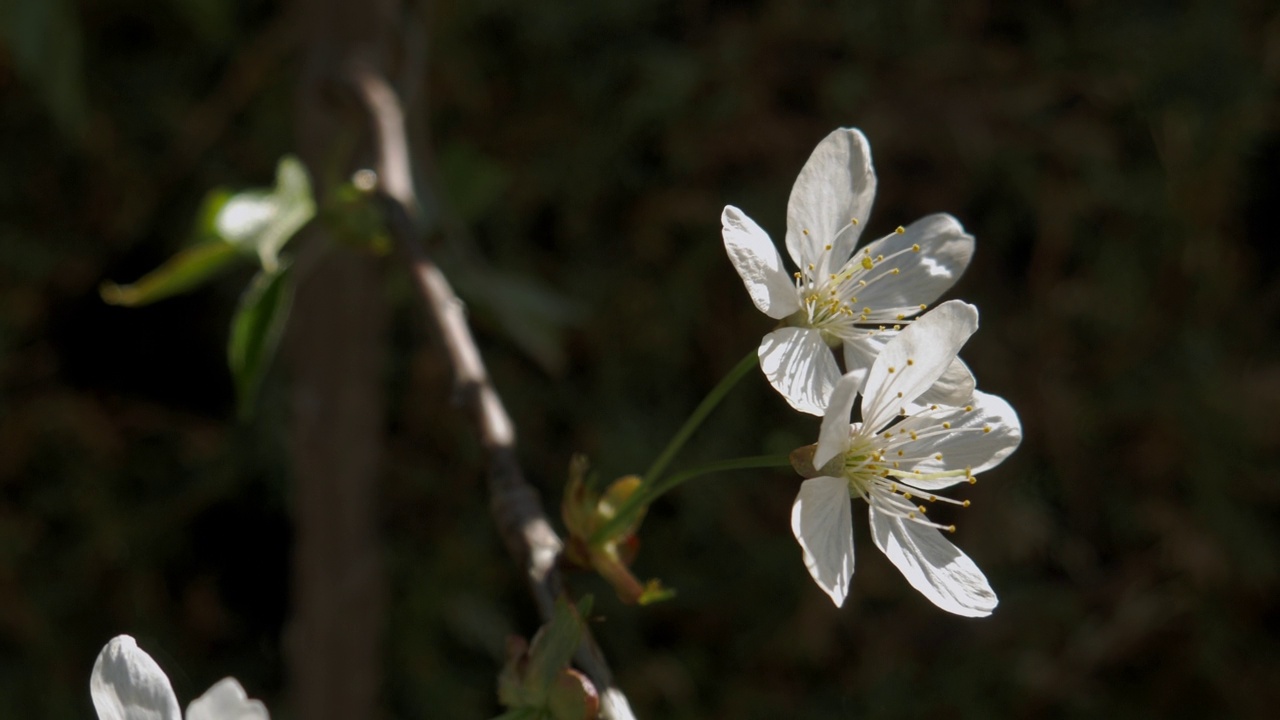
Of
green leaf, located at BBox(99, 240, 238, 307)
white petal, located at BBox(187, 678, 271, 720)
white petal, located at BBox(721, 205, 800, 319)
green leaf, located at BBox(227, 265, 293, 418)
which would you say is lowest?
white petal, located at BBox(187, 678, 271, 720)

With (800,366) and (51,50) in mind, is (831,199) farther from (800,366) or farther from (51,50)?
(51,50)

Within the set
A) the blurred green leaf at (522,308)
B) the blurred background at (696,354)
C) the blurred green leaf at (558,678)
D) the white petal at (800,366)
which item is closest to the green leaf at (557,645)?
the blurred green leaf at (558,678)

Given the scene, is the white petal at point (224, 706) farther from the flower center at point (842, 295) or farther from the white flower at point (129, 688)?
the flower center at point (842, 295)

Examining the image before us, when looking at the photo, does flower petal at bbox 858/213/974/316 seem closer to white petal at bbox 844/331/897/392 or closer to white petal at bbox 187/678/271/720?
white petal at bbox 844/331/897/392

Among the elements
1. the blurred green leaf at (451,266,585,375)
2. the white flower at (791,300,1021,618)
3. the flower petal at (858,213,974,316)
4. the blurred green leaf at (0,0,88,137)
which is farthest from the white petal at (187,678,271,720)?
the blurred green leaf at (0,0,88,137)

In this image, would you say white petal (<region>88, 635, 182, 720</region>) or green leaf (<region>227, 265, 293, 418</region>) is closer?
white petal (<region>88, 635, 182, 720</region>)

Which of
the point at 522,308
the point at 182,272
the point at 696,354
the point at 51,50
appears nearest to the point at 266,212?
the point at 182,272

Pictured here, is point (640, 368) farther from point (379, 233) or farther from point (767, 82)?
point (379, 233)
